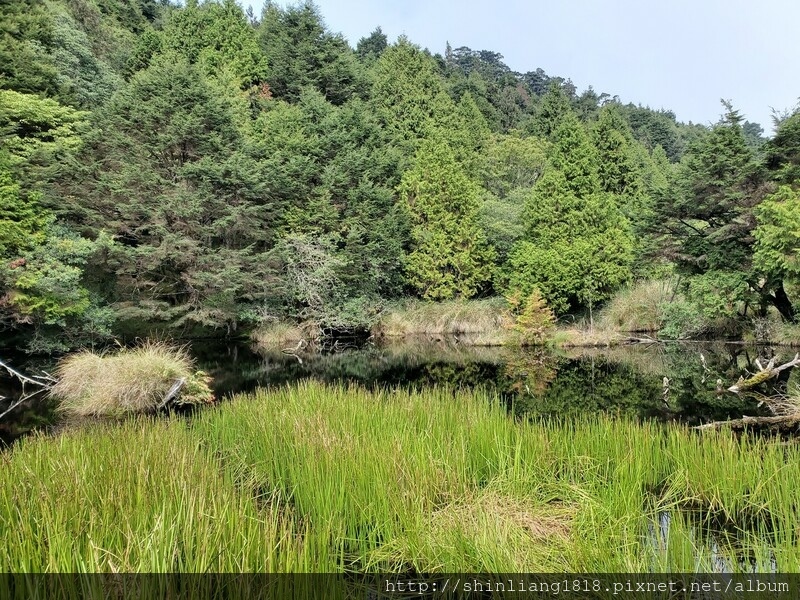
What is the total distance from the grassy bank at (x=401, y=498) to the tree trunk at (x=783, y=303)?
46.2 ft

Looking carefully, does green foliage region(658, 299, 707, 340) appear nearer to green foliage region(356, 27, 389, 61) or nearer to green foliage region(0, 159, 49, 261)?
green foliage region(0, 159, 49, 261)

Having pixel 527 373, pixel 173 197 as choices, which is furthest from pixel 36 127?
pixel 527 373

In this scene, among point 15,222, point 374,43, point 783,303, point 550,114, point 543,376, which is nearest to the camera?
point 543,376

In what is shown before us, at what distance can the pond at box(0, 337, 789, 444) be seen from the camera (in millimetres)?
8328

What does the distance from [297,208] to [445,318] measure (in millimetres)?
7854

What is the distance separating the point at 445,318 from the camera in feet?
70.3

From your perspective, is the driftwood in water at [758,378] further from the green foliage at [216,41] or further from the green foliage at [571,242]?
the green foliage at [216,41]

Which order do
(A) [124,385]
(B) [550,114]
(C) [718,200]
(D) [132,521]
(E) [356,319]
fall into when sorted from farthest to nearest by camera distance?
(B) [550,114] < (E) [356,319] < (C) [718,200] < (A) [124,385] < (D) [132,521]

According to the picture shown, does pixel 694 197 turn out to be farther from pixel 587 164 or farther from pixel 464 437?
pixel 464 437

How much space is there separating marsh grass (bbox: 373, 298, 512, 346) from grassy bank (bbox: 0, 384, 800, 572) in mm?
15380

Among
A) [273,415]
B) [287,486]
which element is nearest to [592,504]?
[287,486]

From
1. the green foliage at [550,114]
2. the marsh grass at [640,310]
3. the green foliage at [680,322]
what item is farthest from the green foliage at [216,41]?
the green foliage at [680,322]

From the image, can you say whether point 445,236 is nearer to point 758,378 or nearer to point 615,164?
point 615,164

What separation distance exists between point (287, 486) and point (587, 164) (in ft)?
69.4
